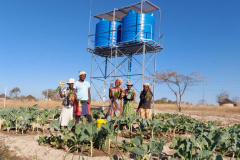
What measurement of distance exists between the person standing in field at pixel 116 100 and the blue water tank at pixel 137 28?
5.99m

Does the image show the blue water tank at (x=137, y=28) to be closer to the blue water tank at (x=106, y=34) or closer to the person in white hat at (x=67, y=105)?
the blue water tank at (x=106, y=34)

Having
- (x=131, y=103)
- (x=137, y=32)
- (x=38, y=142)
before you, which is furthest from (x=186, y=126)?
(x=137, y=32)

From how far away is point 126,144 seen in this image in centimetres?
372

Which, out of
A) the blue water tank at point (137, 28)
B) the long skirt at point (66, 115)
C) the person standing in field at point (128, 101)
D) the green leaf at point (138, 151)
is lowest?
the green leaf at point (138, 151)

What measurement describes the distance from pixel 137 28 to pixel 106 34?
2.38 meters

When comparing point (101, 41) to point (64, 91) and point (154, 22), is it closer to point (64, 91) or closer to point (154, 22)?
point (154, 22)

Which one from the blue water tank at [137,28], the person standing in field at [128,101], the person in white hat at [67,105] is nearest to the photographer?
the person in white hat at [67,105]

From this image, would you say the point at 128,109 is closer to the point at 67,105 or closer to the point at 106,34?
the point at 67,105

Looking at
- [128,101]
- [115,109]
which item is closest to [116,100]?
[115,109]

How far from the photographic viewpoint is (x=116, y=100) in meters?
5.65

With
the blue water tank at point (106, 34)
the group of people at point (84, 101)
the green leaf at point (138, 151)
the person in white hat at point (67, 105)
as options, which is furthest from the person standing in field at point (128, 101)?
the blue water tank at point (106, 34)

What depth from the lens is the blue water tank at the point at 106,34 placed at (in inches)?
511

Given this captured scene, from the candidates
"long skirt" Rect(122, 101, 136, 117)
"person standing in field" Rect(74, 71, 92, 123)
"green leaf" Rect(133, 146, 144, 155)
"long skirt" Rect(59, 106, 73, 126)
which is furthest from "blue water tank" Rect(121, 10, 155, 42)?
"green leaf" Rect(133, 146, 144, 155)

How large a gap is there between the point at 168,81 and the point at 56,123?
677 inches
